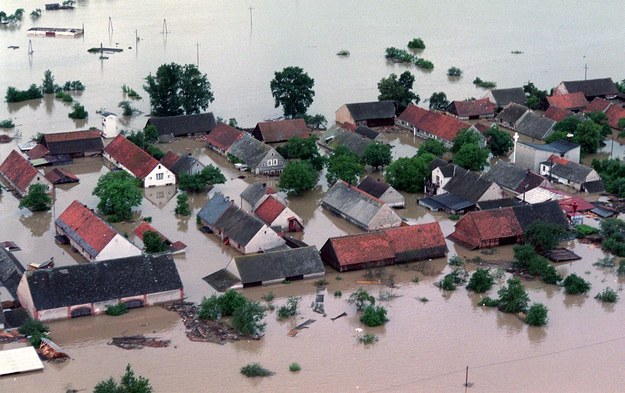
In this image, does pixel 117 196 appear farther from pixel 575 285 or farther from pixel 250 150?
pixel 575 285

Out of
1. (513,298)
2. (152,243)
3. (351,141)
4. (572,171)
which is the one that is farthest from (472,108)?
(152,243)

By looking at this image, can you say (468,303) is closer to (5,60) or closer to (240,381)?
(240,381)

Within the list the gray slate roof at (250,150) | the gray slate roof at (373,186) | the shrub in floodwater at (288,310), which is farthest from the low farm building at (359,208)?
the shrub in floodwater at (288,310)

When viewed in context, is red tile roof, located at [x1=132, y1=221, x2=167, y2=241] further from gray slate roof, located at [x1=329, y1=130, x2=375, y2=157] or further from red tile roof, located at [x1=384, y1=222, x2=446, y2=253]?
gray slate roof, located at [x1=329, y1=130, x2=375, y2=157]

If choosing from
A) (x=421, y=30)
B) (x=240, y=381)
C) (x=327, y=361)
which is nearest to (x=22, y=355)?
(x=240, y=381)

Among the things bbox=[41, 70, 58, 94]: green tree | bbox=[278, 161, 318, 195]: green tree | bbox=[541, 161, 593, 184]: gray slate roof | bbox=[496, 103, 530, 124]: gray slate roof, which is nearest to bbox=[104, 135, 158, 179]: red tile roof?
bbox=[278, 161, 318, 195]: green tree
